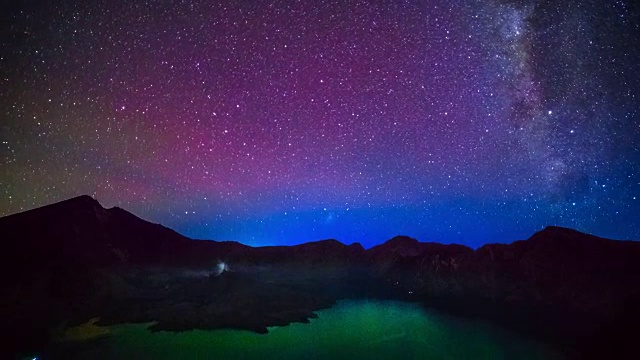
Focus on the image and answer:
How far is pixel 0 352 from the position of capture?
25.3 meters

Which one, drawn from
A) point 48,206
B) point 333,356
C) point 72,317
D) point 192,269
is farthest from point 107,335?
point 48,206

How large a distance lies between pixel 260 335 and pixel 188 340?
6487 millimetres

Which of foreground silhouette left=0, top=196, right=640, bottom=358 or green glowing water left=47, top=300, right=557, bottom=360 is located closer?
green glowing water left=47, top=300, right=557, bottom=360

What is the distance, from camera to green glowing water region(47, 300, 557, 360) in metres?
26.9

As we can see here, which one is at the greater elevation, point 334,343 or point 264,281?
point 264,281

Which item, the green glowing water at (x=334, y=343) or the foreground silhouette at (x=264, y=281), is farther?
the foreground silhouette at (x=264, y=281)

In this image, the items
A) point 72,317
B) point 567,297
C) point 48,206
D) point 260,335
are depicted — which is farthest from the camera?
point 48,206

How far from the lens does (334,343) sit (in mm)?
30781

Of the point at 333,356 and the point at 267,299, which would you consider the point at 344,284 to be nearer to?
the point at 267,299

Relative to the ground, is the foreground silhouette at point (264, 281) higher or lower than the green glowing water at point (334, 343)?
higher

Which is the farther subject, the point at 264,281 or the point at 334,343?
the point at 264,281

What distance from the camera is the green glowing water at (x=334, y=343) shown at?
26.9 metres

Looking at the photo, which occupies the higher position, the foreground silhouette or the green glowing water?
the foreground silhouette

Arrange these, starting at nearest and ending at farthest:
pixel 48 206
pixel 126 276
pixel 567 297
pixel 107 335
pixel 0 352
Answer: pixel 0 352, pixel 107 335, pixel 567 297, pixel 126 276, pixel 48 206
